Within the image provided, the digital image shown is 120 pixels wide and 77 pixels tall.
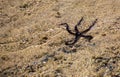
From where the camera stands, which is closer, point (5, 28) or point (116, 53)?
point (116, 53)

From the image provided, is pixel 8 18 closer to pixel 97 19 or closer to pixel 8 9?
pixel 8 9

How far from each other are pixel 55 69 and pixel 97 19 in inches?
113

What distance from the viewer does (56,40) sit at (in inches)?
384

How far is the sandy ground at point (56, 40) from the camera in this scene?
8461mm

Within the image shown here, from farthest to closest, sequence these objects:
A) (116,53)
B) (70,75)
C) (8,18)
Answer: (8,18) → (116,53) → (70,75)

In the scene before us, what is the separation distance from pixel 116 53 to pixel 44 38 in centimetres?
256

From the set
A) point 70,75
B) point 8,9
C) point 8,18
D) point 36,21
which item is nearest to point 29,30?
point 36,21

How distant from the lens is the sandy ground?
333 inches

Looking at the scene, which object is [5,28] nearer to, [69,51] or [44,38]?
[44,38]

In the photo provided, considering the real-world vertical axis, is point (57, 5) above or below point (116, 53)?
above

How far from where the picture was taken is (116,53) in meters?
8.69

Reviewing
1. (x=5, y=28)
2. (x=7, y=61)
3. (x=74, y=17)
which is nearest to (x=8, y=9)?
(x=5, y=28)

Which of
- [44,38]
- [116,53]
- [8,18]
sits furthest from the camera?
[8,18]

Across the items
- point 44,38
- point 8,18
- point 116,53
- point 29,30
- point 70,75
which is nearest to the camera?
point 70,75
